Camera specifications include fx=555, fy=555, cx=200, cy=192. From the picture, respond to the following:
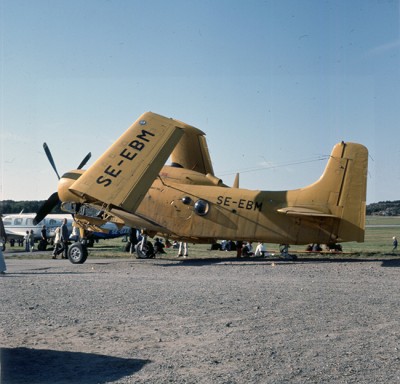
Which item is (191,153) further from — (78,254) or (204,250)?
(204,250)

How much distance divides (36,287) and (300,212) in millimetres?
10234

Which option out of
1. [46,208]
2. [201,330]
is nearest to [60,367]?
[201,330]

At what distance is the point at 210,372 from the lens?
6.24 m

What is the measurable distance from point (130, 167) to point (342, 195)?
778 cm

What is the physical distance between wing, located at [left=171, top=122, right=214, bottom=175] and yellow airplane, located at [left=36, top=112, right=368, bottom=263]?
1.77 metres

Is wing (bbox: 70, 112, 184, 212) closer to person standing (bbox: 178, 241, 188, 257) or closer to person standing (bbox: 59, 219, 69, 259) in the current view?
person standing (bbox: 59, 219, 69, 259)

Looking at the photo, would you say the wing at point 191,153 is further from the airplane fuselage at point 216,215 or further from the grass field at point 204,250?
the grass field at point 204,250

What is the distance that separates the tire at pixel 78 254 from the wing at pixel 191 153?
5882mm

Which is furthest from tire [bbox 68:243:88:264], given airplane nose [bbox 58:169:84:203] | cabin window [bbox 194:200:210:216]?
cabin window [bbox 194:200:210:216]

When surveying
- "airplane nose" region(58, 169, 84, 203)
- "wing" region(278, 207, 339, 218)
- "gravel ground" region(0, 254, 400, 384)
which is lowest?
"gravel ground" region(0, 254, 400, 384)

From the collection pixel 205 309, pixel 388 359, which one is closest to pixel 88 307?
pixel 205 309

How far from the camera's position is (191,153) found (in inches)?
987

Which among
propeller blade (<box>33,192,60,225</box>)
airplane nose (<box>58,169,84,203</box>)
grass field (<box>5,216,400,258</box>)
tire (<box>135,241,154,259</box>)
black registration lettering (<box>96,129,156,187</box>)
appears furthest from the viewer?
grass field (<box>5,216,400,258</box>)

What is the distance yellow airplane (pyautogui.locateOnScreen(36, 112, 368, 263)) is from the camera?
18688mm
